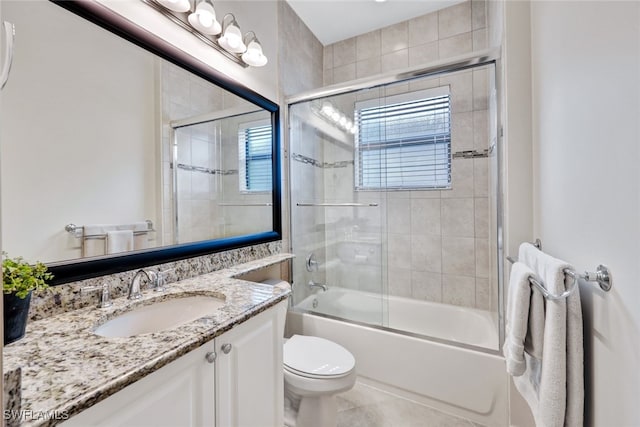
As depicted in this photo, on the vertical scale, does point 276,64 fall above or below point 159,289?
above

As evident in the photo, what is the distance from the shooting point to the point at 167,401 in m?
0.73

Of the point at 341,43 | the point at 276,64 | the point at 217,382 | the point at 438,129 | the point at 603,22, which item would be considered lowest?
the point at 217,382

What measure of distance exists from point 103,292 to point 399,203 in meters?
2.15

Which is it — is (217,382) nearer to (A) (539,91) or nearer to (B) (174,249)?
(B) (174,249)

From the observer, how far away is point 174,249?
1334 mm

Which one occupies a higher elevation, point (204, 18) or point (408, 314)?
point (204, 18)

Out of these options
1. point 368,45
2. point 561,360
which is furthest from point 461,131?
point 561,360

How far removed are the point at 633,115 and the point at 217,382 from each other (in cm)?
132

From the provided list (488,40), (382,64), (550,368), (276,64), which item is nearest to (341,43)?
(382,64)

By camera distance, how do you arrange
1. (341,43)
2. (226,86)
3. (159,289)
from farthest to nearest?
(341,43) → (226,86) → (159,289)

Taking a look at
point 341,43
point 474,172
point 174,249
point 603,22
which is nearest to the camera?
point 603,22

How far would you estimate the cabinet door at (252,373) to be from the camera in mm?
900

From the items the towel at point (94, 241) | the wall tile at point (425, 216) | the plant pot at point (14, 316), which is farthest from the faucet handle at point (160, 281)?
the wall tile at point (425, 216)

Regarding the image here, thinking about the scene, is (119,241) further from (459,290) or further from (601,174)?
(459,290)
